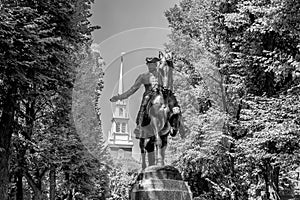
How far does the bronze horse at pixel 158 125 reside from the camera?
769cm

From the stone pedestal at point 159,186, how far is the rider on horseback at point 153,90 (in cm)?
103

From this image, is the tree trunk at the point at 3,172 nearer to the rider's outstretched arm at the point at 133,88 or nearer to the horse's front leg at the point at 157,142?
the rider's outstretched arm at the point at 133,88

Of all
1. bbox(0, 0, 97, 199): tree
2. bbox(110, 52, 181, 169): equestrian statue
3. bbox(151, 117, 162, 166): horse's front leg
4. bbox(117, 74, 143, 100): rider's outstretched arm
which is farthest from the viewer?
bbox(0, 0, 97, 199): tree

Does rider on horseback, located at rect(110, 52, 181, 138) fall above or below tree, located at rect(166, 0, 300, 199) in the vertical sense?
below

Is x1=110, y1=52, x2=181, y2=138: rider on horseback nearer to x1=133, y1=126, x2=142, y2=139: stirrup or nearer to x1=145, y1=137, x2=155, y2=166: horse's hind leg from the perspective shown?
x1=133, y1=126, x2=142, y2=139: stirrup

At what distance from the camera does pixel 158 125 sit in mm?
7754

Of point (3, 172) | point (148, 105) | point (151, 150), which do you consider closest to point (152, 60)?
point (148, 105)

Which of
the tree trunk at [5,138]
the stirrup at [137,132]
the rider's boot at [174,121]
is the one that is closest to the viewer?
the rider's boot at [174,121]

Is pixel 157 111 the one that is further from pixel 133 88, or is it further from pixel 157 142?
pixel 133 88

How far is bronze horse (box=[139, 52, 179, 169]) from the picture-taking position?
769 centimetres

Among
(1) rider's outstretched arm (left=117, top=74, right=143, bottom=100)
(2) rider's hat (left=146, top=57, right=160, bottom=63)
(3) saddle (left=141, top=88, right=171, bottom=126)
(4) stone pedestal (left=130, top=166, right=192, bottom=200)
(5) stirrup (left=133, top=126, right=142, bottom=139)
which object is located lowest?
(4) stone pedestal (left=130, top=166, right=192, bottom=200)

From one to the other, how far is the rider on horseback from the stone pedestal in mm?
1028

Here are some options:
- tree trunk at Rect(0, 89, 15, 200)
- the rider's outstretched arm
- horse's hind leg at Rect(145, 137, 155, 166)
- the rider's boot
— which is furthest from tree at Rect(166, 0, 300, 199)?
tree trunk at Rect(0, 89, 15, 200)

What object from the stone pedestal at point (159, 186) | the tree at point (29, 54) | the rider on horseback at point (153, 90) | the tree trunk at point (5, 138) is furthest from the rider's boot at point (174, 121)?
the tree trunk at point (5, 138)
